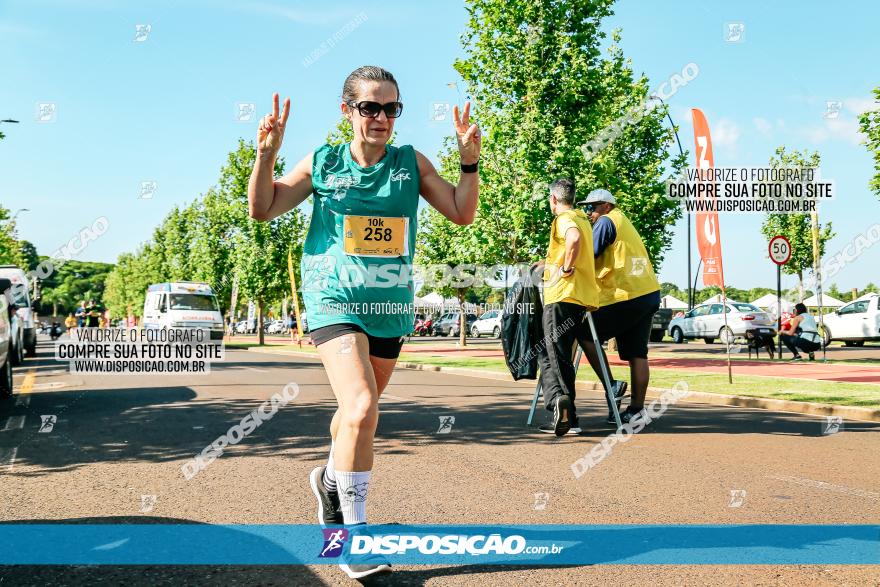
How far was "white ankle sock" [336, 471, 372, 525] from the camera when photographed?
305 centimetres

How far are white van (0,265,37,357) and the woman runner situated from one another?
22585 mm

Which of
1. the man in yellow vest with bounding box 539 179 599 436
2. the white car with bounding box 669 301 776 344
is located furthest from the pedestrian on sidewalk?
the man in yellow vest with bounding box 539 179 599 436

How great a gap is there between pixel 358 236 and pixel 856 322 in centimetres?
3137

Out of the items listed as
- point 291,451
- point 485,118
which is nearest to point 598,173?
point 485,118

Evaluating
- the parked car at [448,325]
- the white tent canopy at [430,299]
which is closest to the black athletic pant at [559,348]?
the parked car at [448,325]

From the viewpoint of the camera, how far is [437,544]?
3.40 metres

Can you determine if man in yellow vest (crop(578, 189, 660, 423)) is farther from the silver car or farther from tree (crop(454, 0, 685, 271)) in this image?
tree (crop(454, 0, 685, 271))

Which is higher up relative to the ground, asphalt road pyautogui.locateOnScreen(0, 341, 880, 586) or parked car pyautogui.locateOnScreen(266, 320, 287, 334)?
asphalt road pyautogui.locateOnScreen(0, 341, 880, 586)

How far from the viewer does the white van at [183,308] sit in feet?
91.9

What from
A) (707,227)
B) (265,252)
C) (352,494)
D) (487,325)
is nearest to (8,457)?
(352,494)

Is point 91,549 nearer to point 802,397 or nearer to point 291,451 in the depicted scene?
point 291,451

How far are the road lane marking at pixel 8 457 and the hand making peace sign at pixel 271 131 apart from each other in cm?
375

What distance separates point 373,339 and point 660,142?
→ 29.9 m

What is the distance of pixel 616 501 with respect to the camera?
4.31 m
